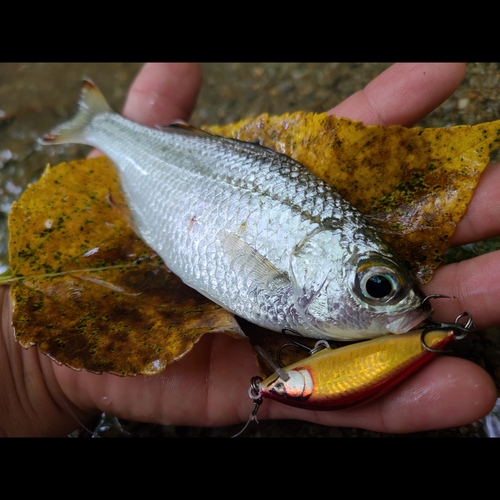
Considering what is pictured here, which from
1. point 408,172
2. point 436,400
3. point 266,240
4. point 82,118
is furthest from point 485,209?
point 82,118

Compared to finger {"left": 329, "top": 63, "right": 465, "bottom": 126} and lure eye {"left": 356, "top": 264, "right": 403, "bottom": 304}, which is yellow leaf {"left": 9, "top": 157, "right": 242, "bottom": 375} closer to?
lure eye {"left": 356, "top": 264, "right": 403, "bottom": 304}

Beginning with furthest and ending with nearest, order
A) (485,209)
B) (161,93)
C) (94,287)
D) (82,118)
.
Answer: (161,93), (82,118), (94,287), (485,209)

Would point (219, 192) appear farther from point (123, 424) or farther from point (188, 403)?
point (123, 424)

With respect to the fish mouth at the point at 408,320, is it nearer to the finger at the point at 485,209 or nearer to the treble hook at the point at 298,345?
the treble hook at the point at 298,345

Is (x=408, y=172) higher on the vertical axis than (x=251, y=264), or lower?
higher

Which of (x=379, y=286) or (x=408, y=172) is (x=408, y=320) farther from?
(x=408, y=172)

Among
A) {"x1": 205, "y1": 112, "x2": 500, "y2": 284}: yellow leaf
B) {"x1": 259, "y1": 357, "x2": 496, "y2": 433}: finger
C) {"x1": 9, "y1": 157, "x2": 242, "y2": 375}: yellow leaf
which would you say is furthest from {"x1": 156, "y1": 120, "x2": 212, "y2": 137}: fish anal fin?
{"x1": 259, "y1": 357, "x2": 496, "y2": 433}: finger

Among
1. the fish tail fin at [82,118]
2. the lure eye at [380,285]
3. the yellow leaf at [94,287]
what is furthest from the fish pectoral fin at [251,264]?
the fish tail fin at [82,118]
